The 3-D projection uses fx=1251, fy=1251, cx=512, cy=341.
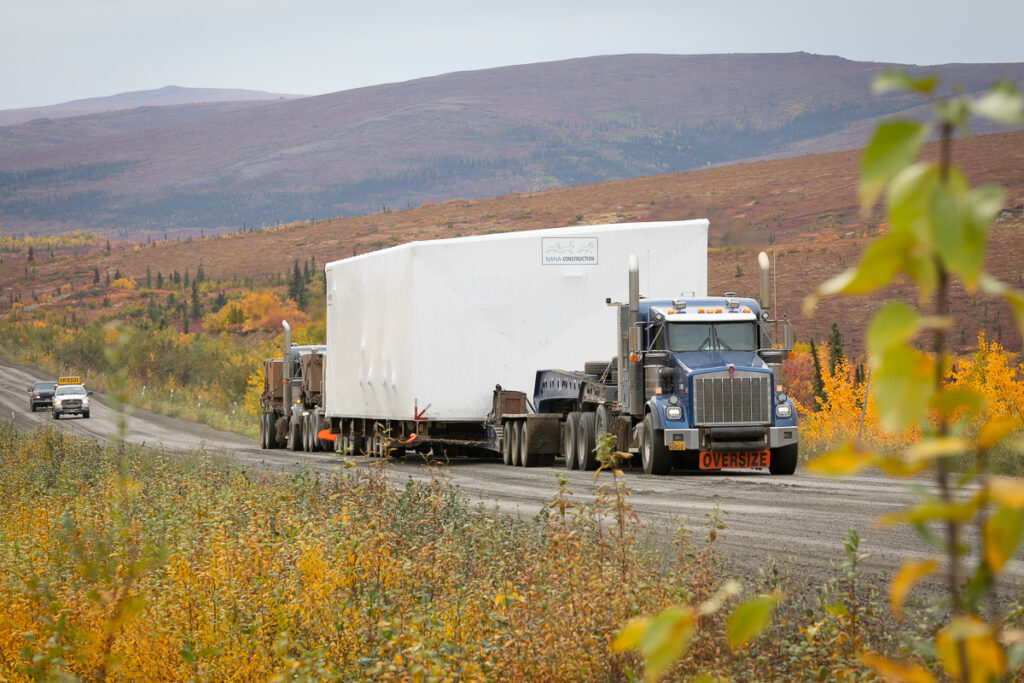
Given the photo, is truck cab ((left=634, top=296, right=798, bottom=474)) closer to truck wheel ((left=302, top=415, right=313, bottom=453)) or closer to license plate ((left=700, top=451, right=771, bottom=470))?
license plate ((left=700, top=451, right=771, bottom=470))

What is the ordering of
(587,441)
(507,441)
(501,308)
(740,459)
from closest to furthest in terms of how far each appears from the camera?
(740,459) → (587,441) → (501,308) → (507,441)

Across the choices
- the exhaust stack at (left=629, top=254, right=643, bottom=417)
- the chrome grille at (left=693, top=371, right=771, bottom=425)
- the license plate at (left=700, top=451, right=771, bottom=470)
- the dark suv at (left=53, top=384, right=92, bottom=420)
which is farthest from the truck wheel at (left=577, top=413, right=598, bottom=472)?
the dark suv at (left=53, top=384, right=92, bottom=420)

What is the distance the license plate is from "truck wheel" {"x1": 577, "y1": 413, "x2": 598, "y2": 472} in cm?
214

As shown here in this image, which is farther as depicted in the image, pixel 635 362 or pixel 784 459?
pixel 635 362

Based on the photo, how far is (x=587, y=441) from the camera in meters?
22.6

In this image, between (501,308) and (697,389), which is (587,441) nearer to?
(697,389)

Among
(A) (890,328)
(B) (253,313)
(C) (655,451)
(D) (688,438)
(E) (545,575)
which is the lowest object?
(E) (545,575)

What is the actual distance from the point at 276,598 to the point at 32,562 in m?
2.56

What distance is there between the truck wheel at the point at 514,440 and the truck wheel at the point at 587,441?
2115 mm

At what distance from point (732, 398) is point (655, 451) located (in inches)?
61.1

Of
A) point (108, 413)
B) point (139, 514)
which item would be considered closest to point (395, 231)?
point (108, 413)

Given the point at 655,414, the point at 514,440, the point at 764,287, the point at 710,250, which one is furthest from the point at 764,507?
the point at 710,250

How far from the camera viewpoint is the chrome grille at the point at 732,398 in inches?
816

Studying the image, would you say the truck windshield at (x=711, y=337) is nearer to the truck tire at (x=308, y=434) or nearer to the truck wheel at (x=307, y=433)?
the truck tire at (x=308, y=434)
